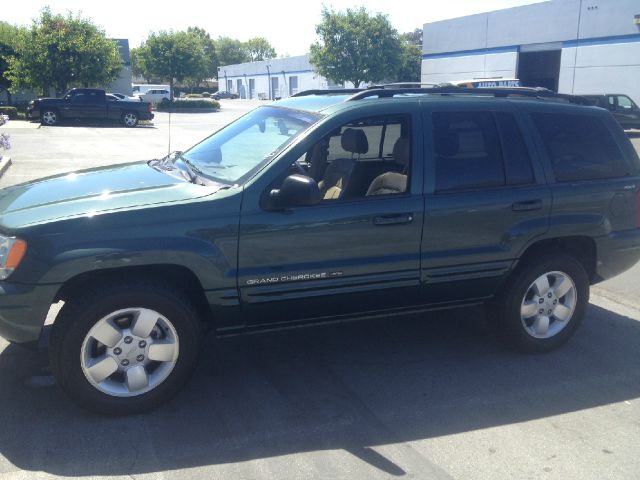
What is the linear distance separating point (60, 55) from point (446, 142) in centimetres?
3173

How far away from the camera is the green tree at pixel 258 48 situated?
5113 inches

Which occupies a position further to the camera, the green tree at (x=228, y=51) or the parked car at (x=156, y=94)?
the green tree at (x=228, y=51)

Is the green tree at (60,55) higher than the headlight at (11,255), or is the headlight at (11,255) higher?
the green tree at (60,55)

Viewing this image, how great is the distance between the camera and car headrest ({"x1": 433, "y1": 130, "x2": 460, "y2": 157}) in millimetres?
4230

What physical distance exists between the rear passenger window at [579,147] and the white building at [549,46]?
29309 mm

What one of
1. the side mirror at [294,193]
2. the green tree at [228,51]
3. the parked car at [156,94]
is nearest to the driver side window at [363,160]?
the side mirror at [294,193]

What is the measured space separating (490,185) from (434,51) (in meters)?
41.3

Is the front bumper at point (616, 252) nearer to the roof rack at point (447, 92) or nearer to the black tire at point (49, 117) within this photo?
the roof rack at point (447, 92)

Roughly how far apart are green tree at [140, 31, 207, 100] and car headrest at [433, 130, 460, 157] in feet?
156

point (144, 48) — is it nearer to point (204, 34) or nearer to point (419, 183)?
point (419, 183)

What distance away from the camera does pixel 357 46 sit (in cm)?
4538

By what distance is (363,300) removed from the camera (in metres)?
4.07

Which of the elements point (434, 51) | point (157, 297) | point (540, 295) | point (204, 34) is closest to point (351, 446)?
point (157, 297)

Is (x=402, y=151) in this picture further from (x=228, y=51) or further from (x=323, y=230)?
(x=228, y=51)
